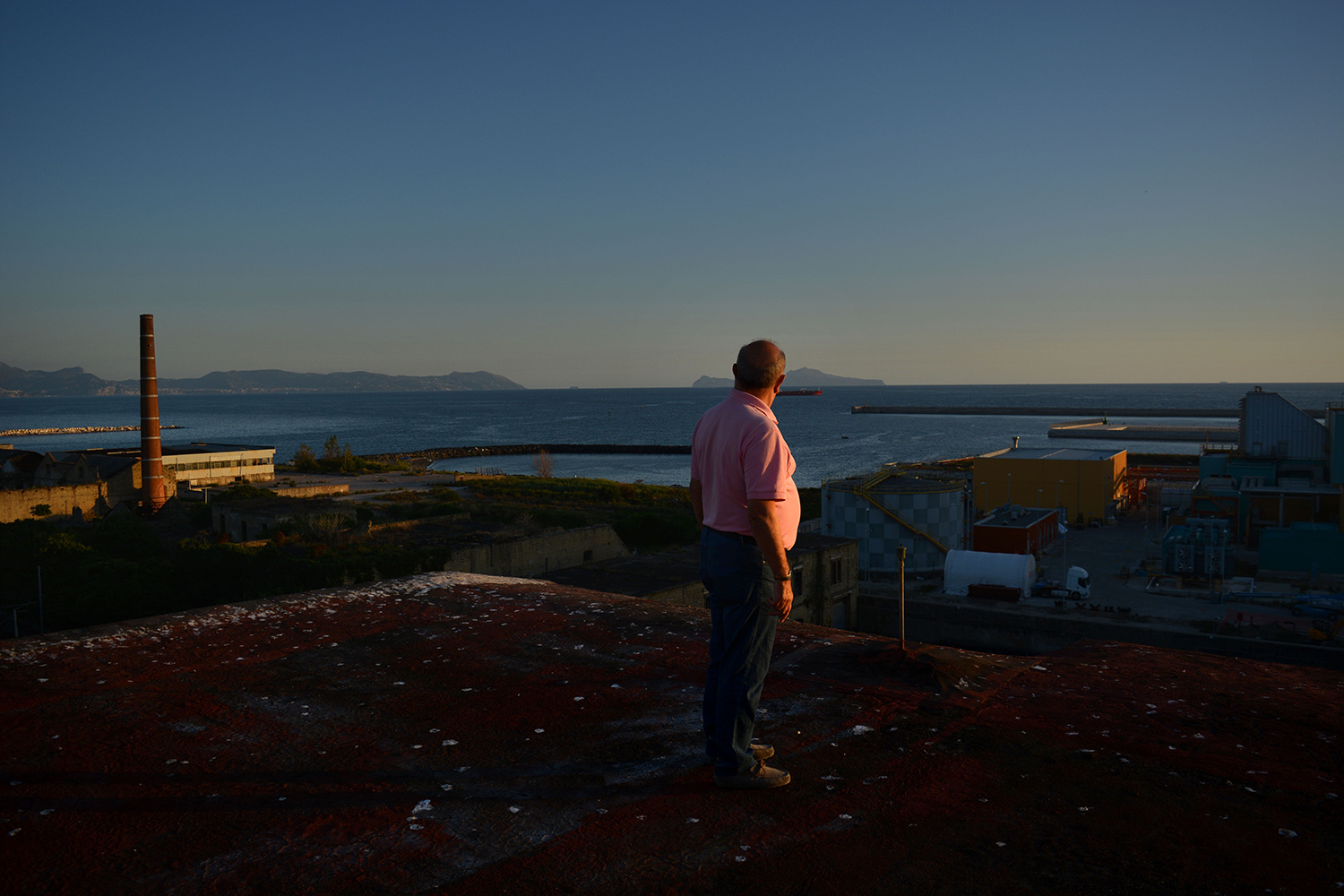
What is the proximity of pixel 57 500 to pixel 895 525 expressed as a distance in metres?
33.5

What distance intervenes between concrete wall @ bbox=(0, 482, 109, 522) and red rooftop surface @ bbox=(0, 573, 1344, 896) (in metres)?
33.7

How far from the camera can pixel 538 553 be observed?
20.8 metres

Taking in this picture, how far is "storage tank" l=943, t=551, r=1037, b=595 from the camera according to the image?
2511 centimetres

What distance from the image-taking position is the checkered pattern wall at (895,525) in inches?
1120

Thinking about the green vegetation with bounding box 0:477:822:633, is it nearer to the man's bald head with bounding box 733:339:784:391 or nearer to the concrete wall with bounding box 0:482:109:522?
the concrete wall with bounding box 0:482:109:522

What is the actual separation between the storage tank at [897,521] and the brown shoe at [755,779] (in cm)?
2581

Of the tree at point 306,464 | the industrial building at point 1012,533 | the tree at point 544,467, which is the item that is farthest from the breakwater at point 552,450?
the industrial building at point 1012,533

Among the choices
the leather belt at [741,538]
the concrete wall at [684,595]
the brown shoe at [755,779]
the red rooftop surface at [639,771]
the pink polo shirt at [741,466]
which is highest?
the pink polo shirt at [741,466]

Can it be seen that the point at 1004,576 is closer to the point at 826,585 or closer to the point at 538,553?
the point at 826,585

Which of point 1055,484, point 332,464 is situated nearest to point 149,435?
point 332,464

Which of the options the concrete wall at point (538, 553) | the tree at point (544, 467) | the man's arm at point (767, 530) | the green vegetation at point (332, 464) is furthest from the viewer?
the tree at point (544, 467)

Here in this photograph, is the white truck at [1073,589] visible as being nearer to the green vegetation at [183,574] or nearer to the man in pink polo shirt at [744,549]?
the green vegetation at [183,574]

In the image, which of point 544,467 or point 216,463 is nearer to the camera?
point 216,463

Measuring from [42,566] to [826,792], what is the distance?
2332cm
